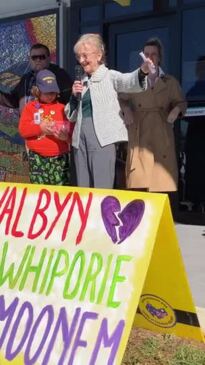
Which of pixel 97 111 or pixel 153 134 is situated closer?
pixel 97 111

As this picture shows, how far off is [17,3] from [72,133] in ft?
13.9

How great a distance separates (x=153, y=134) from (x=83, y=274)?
2515mm

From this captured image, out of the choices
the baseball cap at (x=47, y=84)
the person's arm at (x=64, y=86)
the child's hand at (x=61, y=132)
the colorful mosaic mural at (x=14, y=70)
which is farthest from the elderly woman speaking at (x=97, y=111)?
the colorful mosaic mural at (x=14, y=70)

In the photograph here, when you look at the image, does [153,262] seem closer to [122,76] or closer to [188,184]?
[122,76]

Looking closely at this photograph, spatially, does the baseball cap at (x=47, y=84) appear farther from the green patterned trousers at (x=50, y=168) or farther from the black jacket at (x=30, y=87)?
the green patterned trousers at (x=50, y=168)

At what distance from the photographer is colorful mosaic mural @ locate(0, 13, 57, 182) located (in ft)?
24.9

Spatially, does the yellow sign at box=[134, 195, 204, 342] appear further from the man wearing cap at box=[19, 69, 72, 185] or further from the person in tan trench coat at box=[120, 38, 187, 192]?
the person in tan trench coat at box=[120, 38, 187, 192]

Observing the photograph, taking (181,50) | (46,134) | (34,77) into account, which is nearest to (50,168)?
(46,134)

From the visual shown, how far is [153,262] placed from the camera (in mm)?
2764

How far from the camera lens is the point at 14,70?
781 cm

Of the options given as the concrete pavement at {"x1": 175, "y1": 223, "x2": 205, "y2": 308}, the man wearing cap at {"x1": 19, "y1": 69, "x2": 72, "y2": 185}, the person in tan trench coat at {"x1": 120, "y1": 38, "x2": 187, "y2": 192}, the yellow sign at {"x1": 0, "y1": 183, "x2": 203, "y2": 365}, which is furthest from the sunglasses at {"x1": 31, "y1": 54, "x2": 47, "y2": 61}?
the yellow sign at {"x1": 0, "y1": 183, "x2": 203, "y2": 365}

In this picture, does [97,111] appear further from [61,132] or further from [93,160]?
[61,132]

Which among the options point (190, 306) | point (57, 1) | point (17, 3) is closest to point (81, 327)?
point (190, 306)

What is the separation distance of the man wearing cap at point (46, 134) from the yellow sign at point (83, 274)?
132 cm
